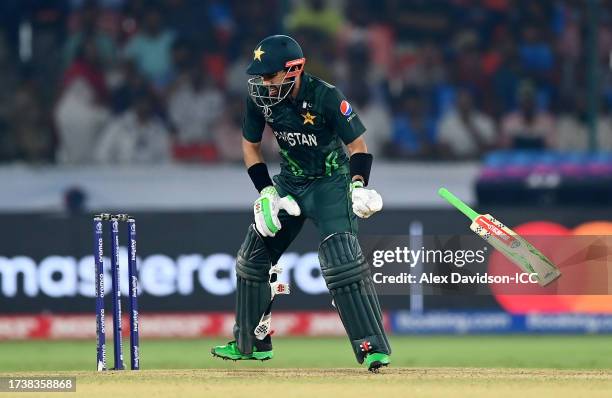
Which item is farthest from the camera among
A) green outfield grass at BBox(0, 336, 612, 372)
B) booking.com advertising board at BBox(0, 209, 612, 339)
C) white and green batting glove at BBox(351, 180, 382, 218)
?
booking.com advertising board at BBox(0, 209, 612, 339)

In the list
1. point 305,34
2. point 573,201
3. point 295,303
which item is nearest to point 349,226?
point 295,303

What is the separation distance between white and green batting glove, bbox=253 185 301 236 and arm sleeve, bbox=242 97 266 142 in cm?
39

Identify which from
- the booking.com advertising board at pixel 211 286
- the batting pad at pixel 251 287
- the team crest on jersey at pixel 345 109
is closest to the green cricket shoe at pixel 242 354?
the batting pad at pixel 251 287

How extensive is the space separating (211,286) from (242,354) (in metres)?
4.67

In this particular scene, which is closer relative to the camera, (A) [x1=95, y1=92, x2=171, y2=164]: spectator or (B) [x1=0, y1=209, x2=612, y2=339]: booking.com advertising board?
(B) [x1=0, y1=209, x2=612, y2=339]: booking.com advertising board

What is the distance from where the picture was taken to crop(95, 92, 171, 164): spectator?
15.1 metres

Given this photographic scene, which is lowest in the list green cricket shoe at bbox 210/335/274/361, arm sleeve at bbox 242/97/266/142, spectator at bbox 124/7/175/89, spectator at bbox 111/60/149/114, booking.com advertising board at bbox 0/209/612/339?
green cricket shoe at bbox 210/335/274/361

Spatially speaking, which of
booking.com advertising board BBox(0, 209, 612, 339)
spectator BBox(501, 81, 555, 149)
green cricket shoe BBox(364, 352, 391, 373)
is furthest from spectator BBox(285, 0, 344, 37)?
green cricket shoe BBox(364, 352, 391, 373)

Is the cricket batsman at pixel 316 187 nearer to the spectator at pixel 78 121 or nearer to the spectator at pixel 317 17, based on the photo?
the spectator at pixel 78 121

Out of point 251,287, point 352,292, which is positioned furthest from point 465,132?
point 352,292

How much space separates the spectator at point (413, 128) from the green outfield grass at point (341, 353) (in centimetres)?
276

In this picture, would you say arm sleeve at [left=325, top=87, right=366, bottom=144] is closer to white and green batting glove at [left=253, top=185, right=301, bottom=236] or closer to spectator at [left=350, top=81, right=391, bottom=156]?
white and green batting glove at [left=253, top=185, right=301, bottom=236]

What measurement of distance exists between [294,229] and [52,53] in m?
7.74

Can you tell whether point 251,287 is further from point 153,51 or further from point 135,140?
point 153,51
